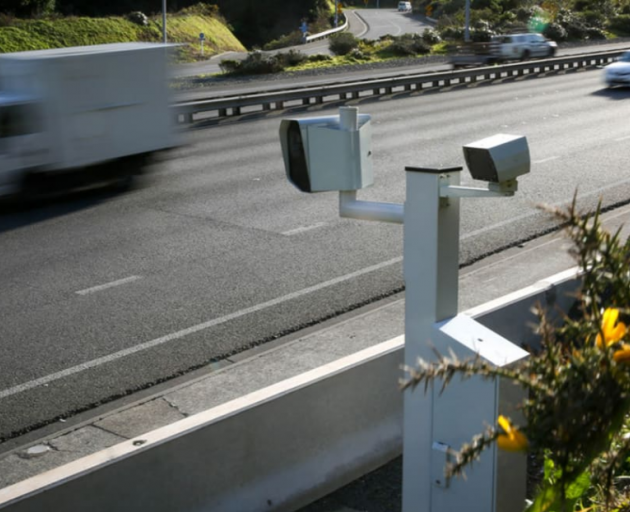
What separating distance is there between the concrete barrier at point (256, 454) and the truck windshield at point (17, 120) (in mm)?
9300

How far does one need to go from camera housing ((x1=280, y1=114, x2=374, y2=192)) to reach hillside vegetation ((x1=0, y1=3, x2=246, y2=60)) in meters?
52.9

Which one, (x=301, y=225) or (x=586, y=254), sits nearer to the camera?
(x=586, y=254)

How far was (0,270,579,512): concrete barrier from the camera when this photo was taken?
12.0 ft

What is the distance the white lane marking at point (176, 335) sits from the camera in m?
6.85

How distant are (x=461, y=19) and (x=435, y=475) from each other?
78.3 m

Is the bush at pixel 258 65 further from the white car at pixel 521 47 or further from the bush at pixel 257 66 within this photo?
the white car at pixel 521 47

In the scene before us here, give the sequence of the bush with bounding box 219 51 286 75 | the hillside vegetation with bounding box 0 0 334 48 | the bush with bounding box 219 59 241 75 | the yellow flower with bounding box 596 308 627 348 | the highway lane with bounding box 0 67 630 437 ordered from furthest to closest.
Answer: the hillside vegetation with bounding box 0 0 334 48
the bush with bounding box 219 59 241 75
the bush with bounding box 219 51 286 75
the highway lane with bounding box 0 67 630 437
the yellow flower with bounding box 596 308 627 348

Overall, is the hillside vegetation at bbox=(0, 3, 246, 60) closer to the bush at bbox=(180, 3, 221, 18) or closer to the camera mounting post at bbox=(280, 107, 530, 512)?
the bush at bbox=(180, 3, 221, 18)

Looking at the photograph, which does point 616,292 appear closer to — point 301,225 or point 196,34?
point 301,225

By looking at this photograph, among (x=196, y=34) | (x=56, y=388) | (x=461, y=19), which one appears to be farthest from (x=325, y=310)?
(x=461, y=19)

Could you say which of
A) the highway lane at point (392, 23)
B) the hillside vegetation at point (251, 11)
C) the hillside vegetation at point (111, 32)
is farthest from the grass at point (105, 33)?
the highway lane at point (392, 23)

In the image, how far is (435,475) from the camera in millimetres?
3846

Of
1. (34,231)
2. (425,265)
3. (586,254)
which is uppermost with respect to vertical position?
(586,254)

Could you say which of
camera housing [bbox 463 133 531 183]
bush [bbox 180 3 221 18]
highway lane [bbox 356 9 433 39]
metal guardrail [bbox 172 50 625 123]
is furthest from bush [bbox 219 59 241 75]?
camera housing [bbox 463 133 531 183]
